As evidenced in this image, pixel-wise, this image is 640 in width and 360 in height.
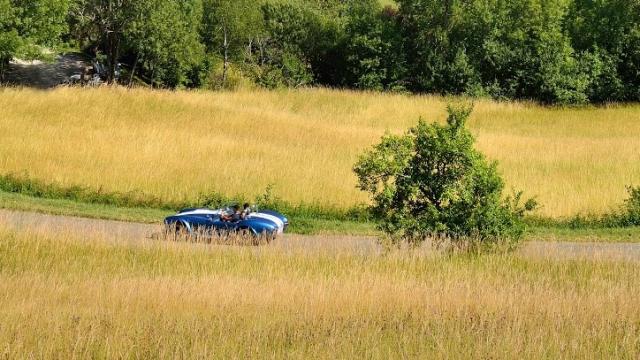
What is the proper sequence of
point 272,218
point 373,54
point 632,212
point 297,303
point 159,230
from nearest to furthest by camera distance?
1. point 297,303
2. point 272,218
3. point 159,230
4. point 632,212
5. point 373,54

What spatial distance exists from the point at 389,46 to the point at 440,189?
3989 centimetres

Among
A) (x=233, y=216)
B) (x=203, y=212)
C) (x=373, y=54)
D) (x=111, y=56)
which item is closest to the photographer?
(x=233, y=216)

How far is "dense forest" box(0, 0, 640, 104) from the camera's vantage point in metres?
48.6

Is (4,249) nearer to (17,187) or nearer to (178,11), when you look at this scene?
(17,187)

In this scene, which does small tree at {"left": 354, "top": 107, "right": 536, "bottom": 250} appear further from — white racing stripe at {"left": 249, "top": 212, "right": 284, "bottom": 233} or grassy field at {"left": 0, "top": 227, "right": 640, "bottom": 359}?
white racing stripe at {"left": 249, "top": 212, "right": 284, "bottom": 233}

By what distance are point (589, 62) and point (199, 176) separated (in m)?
34.2

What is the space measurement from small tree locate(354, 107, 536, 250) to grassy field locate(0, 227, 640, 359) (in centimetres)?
134

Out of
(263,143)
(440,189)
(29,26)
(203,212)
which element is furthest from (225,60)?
(440,189)

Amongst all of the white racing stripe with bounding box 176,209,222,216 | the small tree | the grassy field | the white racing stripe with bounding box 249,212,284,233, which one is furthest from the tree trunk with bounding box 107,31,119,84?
the grassy field

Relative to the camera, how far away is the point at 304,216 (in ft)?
70.3

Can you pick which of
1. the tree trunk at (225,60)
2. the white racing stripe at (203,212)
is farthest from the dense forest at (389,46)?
the white racing stripe at (203,212)

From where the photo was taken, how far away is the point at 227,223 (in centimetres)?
1738

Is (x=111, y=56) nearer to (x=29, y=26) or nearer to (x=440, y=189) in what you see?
(x=29, y=26)

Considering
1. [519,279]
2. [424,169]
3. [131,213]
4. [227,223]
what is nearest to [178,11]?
[131,213]
